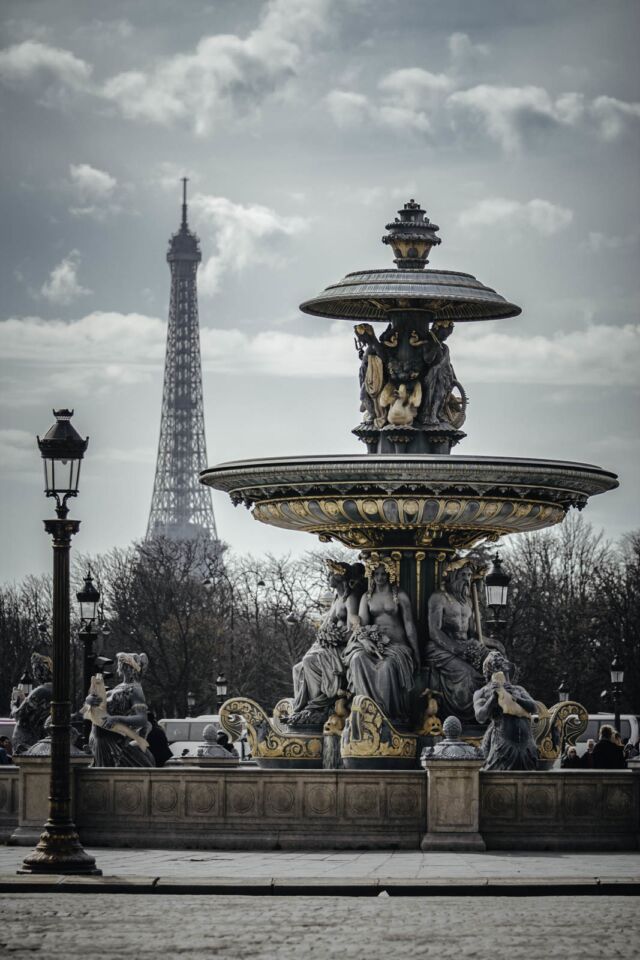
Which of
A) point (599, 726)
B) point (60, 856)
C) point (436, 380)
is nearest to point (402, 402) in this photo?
point (436, 380)

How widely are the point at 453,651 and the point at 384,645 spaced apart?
83cm

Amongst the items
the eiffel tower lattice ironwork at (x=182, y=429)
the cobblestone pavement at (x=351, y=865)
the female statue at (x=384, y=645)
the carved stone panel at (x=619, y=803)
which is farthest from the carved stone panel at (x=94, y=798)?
the eiffel tower lattice ironwork at (x=182, y=429)

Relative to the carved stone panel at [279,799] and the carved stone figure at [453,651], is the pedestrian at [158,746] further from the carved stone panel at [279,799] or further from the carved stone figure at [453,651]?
the carved stone panel at [279,799]

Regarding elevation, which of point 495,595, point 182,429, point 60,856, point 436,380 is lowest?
point 60,856

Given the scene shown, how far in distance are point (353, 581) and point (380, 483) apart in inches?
79.8

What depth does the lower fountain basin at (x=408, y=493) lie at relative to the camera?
28094 mm

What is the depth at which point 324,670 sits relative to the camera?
2941 cm

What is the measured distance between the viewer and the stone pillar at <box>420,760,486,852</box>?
80.2 ft

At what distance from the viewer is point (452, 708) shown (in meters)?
29.2

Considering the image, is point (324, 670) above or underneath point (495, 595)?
underneath

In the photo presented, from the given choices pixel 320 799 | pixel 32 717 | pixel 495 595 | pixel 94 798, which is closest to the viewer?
pixel 320 799

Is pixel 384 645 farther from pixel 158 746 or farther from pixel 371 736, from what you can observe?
pixel 158 746

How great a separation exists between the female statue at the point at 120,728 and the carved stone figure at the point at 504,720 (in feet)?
12.4

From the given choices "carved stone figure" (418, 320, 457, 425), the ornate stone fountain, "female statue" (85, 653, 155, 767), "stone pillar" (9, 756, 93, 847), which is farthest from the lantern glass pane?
"stone pillar" (9, 756, 93, 847)
